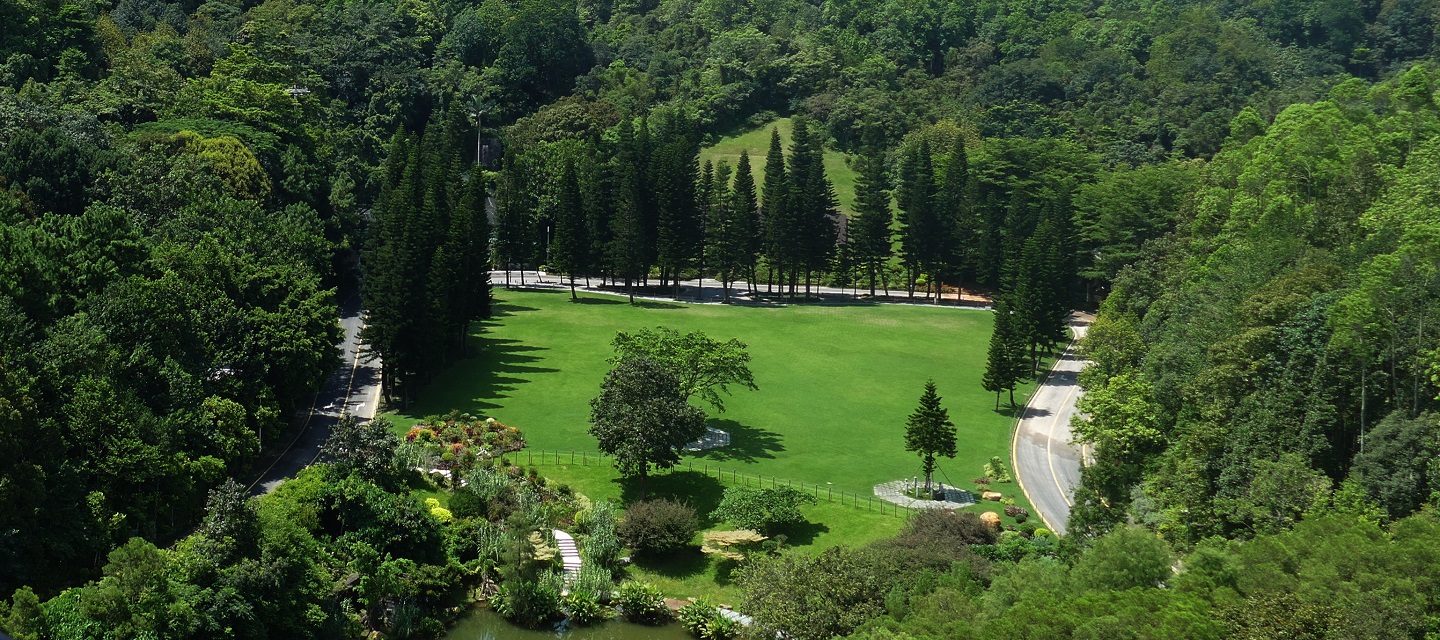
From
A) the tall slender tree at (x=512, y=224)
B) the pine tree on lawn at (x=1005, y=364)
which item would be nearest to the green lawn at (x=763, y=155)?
the tall slender tree at (x=512, y=224)

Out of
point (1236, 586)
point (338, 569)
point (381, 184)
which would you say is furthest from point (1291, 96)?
point (338, 569)

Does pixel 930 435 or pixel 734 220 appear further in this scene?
pixel 734 220

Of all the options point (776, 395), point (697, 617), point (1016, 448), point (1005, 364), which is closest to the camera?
point (697, 617)

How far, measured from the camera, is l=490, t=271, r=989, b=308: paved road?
105m

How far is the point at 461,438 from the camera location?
6556cm

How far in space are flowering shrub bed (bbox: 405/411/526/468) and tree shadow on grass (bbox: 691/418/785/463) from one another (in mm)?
9188

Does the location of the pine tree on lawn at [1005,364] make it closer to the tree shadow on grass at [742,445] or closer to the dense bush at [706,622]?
the tree shadow on grass at [742,445]

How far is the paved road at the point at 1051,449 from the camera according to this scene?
6556 centimetres

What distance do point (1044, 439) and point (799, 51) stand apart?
74.5m

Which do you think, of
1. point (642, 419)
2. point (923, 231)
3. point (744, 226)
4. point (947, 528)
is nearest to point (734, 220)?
point (744, 226)

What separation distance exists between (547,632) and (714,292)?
59892 millimetres

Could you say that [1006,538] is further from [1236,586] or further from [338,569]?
[338,569]

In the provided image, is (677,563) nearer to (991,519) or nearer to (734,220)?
(991,519)

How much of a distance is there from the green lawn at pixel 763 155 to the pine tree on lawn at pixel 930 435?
61.4 meters
